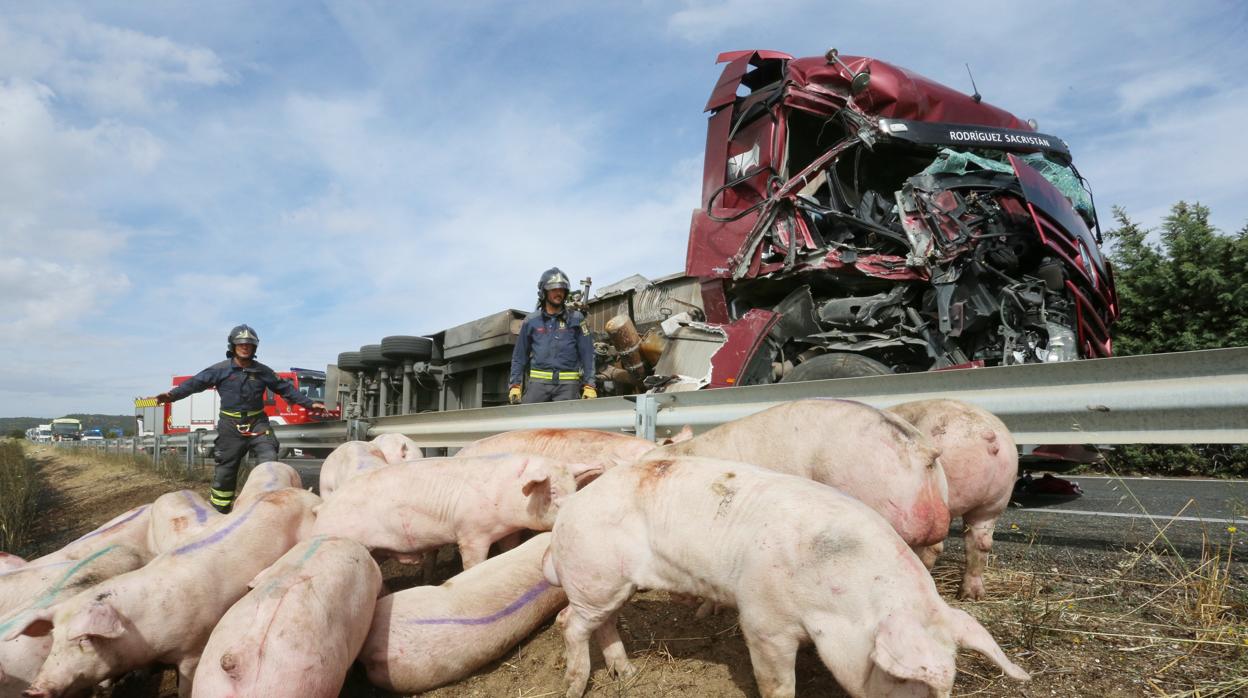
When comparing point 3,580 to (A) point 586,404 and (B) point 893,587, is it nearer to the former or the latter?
(A) point 586,404

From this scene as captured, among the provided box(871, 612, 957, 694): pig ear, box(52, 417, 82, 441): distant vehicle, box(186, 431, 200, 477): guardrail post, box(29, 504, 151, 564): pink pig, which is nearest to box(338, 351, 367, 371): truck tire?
box(186, 431, 200, 477): guardrail post

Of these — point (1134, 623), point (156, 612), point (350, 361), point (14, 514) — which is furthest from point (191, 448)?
point (1134, 623)

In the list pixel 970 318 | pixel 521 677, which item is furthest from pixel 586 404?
pixel 970 318

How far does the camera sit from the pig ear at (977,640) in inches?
66.7

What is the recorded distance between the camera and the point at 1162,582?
2.90 meters

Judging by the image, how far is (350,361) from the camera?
1195cm

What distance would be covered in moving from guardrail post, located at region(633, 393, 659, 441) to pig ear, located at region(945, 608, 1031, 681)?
9.78ft

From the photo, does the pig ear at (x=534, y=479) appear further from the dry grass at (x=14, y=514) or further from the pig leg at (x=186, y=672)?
the dry grass at (x=14, y=514)

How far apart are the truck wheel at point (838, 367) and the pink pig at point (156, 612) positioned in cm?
346

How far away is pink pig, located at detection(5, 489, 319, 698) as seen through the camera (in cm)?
249

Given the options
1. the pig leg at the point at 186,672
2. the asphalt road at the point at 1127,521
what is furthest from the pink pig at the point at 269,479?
the asphalt road at the point at 1127,521

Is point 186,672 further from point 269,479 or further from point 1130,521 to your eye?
point 1130,521

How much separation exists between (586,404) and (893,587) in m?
3.43

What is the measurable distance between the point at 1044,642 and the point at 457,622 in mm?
→ 2088
